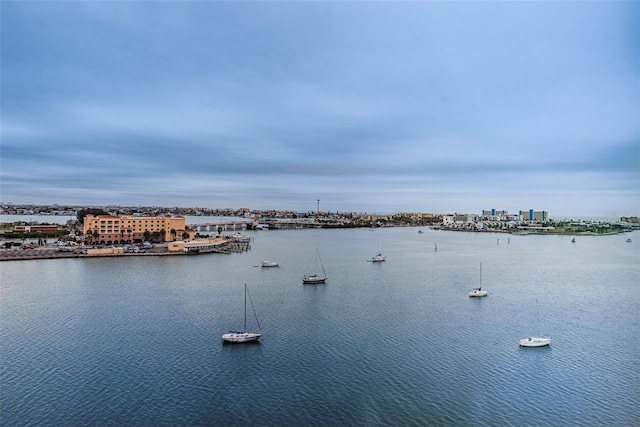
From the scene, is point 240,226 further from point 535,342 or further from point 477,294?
point 535,342

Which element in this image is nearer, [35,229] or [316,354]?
[316,354]

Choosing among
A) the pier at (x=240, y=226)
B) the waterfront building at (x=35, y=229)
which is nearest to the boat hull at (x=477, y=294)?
the waterfront building at (x=35, y=229)

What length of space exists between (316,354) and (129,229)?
1945 centimetres

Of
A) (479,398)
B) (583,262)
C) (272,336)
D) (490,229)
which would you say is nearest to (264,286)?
(272,336)

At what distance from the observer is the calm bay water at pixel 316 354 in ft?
16.1

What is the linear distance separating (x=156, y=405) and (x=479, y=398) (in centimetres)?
407

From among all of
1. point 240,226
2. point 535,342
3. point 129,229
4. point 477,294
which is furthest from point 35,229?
point 535,342

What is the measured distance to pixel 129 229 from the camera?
22.8m

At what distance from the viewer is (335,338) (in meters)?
7.44

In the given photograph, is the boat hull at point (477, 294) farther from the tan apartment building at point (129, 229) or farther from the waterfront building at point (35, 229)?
the waterfront building at point (35, 229)

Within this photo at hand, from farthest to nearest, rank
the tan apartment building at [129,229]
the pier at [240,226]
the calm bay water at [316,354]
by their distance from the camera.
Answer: the pier at [240,226]
the tan apartment building at [129,229]
the calm bay water at [316,354]

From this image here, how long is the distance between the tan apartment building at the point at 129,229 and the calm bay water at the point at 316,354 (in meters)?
9.09

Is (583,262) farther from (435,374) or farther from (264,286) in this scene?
(435,374)

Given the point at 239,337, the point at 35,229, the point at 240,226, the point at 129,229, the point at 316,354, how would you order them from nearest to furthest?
1. the point at 316,354
2. the point at 239,337
3. the point at 129,229
4. the point at 35,229
5. the point at 240,226
